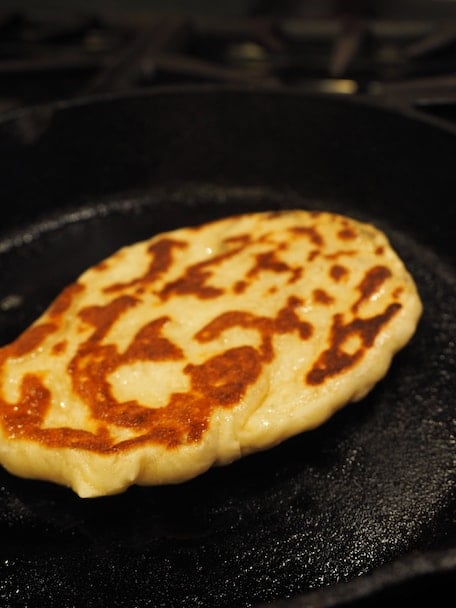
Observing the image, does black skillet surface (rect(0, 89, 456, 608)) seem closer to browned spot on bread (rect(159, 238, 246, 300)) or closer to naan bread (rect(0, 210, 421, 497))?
naan bread (rect(0, 210, 421, 497))

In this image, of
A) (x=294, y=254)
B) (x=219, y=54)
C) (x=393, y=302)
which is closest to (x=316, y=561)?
(x=393, y=302)

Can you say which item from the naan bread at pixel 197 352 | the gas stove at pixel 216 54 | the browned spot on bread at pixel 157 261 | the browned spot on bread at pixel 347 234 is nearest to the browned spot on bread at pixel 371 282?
the naan bread at pixel 197 352

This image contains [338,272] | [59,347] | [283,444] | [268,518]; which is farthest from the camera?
[338,272]

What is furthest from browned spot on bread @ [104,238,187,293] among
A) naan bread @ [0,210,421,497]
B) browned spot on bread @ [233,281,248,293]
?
browned spot on bread @ [233,281,248,293]

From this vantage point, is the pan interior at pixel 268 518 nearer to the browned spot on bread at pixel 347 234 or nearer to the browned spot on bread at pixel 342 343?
the browned spot on bread at pixel 342 343

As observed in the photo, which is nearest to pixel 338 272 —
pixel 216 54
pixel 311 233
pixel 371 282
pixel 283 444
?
pixel 371 282

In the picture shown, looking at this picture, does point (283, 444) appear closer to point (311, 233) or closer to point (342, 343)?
point (342, 343)
